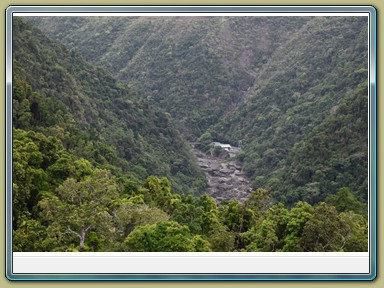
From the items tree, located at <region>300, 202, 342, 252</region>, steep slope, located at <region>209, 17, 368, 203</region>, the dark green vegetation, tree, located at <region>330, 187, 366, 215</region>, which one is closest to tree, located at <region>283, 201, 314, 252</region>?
the dark green vegetation

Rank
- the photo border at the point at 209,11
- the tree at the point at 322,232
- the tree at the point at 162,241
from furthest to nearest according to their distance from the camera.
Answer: the tree at the point at 322,232, the tree at the point at 162,241, the photo border at the point at 209,11

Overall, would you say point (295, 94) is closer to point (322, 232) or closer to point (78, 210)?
point (322, 232)

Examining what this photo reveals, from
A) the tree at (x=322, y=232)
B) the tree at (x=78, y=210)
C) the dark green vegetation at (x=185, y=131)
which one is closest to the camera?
the tree at (x=322, y=232)

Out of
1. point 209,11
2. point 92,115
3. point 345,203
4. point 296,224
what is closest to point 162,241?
point 296,224

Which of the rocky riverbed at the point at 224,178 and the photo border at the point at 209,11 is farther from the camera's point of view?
the rocky riverbed at the point at 224,178

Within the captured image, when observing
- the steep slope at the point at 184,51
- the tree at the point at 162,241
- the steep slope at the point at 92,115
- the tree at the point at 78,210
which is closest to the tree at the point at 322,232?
the tree at the point at 162,241

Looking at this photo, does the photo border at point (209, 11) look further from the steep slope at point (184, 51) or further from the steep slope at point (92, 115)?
the steep slope at point (184, 51)

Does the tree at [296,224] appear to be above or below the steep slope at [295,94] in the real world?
below
